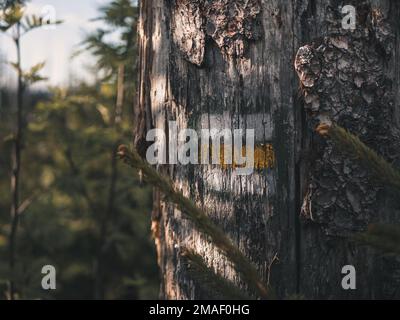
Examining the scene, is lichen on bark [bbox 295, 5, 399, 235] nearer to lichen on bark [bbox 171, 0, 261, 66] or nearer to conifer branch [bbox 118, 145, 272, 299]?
lichen on bark [bbox 171, 0, 261, 66]

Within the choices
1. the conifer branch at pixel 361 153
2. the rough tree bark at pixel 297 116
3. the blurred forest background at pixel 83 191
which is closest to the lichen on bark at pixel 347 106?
the rough tree bark at pixel 297 116

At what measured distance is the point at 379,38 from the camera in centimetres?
216

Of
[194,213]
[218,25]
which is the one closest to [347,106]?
[218,25]

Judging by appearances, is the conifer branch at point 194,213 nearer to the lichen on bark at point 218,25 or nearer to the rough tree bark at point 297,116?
the rough tree bark at point 297,116

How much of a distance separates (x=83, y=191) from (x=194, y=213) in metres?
3.00

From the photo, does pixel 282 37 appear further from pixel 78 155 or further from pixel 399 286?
pixel 78 155

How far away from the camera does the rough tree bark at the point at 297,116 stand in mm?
2139

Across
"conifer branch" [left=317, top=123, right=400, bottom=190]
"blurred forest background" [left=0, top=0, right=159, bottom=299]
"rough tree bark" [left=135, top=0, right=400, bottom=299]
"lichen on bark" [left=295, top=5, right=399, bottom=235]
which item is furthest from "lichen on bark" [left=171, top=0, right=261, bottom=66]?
"blurred forest background" [left=0, top=0, right=159, bottom=299]

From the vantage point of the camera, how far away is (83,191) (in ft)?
14.8

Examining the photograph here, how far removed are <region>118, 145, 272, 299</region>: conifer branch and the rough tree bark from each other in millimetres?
492

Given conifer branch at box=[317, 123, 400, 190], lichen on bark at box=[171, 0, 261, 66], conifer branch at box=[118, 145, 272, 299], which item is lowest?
conifer branch at box=[118, 145, 272, 299]

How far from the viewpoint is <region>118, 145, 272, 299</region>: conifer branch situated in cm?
158

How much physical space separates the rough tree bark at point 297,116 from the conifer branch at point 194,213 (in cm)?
49

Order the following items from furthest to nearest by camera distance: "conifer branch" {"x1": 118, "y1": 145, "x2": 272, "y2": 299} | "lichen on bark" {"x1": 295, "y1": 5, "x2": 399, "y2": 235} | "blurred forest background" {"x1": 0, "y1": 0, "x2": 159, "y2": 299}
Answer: "blurred forest background" {"x1": 0, "y1": 0, "x2": 159, "y2": 299}
"lichen on bark" {"x1": 295, "y1": 5, "x2": 399, "y2": 235}
"conifer branch" {"x1": 118, "y1": 145, "x2": 272, "y2": 299}
